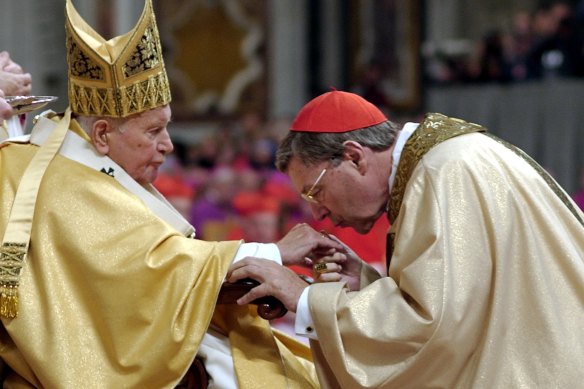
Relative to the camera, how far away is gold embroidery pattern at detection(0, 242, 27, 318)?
11.9 feet

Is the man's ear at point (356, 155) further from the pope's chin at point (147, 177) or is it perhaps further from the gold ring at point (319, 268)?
the pope's chin at point (147, 177)

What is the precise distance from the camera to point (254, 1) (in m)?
14.3

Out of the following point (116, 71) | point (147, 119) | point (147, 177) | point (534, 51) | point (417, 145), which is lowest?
point (534, 51)

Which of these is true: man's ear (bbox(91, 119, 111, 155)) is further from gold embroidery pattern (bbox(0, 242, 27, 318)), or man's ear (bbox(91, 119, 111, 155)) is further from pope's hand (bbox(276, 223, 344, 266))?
pope's hand (bbox(276, 223, 344, 266))

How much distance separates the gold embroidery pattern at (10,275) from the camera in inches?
143

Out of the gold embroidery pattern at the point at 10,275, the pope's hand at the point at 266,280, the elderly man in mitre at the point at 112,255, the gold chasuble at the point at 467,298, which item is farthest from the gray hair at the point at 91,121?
the gold chasuble at the point at 467,298

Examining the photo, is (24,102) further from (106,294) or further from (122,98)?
(106,294)

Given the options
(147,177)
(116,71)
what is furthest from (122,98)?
(147,177)

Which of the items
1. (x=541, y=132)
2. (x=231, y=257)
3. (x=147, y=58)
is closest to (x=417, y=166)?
(x=231, y=257)

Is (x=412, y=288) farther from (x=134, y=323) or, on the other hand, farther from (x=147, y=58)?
(x=147, y=58)

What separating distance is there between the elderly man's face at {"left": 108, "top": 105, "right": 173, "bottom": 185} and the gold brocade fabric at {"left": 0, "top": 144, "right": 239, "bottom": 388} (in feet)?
0.50

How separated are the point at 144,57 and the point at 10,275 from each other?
0.88 metres

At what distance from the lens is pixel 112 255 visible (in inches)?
148

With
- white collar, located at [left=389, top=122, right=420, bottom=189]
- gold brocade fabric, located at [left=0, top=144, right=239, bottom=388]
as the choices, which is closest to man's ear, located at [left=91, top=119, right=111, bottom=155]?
gold brocade fabric, located at [left=0, top=144, right=239, bottom=388]
